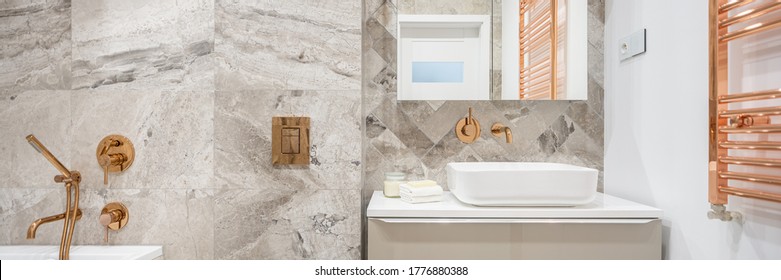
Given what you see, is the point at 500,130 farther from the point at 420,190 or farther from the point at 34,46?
the point at 34,46

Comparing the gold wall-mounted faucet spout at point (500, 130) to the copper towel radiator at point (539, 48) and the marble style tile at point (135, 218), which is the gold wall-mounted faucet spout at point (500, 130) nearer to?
the copper towel radiator at point (539, 48)

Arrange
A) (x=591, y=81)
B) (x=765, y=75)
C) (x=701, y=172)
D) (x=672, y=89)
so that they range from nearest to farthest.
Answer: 1. (x=765, y=75)
2. (x=701, y=172)
3. (x=672, y=89)
4. (x=591, y=81)

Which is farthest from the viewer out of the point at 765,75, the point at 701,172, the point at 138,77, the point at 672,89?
the point at 138,77

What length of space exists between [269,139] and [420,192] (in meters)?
0.63

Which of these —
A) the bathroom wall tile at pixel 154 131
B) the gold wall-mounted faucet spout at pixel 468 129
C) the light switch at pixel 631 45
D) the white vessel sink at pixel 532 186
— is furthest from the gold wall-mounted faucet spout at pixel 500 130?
the bathroom wall tile at pixel 154 131

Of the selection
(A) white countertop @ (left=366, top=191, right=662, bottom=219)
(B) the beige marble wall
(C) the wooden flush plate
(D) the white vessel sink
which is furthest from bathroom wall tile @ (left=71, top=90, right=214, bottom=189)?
(D) the white vessel sink

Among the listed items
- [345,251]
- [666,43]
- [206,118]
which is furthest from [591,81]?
[206,118]

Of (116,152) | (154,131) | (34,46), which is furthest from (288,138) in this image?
(34,46)

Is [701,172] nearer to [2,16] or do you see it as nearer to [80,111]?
[80,111]

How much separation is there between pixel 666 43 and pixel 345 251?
1468mm

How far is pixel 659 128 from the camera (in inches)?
56.6

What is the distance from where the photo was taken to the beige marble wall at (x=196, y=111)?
144 centimetres

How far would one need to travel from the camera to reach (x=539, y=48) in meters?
1.80

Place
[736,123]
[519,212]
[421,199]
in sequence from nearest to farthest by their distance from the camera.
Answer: [736,123] < [519,212] < [421,199]
